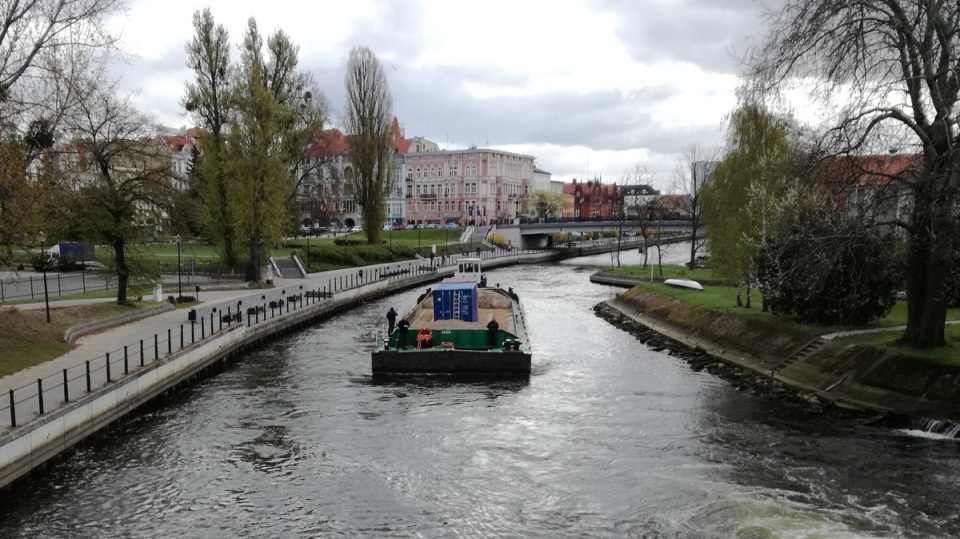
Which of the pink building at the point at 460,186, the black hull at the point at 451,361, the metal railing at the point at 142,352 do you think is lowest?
the black hull at the point at 451,361

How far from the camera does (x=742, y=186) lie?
40438 mm

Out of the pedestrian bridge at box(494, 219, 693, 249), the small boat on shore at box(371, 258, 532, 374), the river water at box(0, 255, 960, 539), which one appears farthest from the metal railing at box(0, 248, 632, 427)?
the pedestrian bridge at box(494, 219, 693, 249)

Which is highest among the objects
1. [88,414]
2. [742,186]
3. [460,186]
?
[460,186]

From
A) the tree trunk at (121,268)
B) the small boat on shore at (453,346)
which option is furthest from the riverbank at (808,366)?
the tree trunk at (121,268)

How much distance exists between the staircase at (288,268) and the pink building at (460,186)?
63402 mm

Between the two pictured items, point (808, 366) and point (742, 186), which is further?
point (742, 186)

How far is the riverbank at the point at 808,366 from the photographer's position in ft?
64.1

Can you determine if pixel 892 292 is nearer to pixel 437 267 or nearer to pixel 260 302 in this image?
pixel 260 302

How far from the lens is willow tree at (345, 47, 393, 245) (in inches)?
2790

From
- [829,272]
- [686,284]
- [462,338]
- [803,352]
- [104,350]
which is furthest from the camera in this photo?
[686,284]

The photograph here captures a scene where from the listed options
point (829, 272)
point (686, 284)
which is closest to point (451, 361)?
point (829, 272)

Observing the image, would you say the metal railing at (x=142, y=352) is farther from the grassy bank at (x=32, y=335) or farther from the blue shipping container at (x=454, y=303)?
the blue shipping container at (x=454, y=303)

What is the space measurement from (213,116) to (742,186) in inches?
1592

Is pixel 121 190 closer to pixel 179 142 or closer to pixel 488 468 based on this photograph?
pixel 488 468
